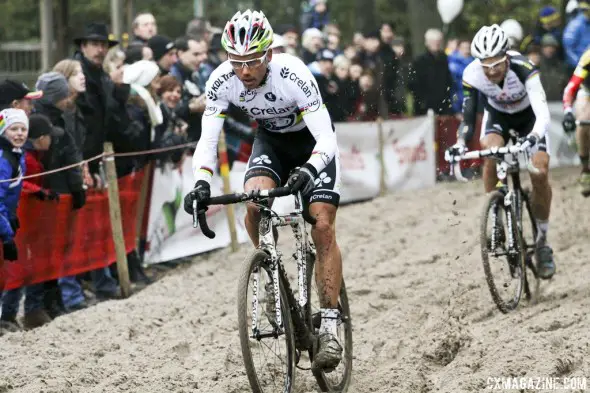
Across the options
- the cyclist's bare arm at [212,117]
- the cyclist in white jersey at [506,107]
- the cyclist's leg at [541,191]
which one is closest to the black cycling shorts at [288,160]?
the cyclist's bare arm at [212,117]

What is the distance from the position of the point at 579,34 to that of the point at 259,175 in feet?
38.9

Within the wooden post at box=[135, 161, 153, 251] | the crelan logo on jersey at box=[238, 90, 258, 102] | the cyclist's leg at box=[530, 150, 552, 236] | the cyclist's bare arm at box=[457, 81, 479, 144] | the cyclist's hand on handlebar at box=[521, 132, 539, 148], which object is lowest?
the wooden post at box=[135, 161, 153, 251]

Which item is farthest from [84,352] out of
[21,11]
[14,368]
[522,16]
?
[522,16]

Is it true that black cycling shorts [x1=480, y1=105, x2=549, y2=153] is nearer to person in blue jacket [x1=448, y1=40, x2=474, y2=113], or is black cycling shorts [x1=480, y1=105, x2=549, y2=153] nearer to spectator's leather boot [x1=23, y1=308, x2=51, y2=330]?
spectator's leather boot [x1=23, y1=308, x2=51, y2=330]

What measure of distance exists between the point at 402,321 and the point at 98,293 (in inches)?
119

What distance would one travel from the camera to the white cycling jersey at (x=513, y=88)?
9.48 metres

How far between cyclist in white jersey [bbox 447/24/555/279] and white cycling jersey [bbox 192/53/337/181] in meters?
2.61

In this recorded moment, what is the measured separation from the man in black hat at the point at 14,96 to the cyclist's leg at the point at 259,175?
2932mm

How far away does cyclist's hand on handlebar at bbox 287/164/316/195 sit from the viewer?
6.32 metres

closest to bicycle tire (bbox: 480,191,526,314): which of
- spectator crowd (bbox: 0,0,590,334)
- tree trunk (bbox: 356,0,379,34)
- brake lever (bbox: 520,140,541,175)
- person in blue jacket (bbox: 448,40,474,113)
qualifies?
brake lever (bbox: 520,140,541,175)

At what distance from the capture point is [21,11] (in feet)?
107

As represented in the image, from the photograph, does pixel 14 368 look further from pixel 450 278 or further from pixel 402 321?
pixel 450 278

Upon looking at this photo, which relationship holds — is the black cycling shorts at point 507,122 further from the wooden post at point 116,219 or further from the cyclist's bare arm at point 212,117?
the cyclist's bare arm at point 212,117

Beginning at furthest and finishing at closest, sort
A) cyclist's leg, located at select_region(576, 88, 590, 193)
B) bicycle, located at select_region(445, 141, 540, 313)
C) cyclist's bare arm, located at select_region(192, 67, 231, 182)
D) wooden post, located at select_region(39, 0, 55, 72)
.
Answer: wooden post, located at select_region(39, 0, 55, 72) < cyclist's leg, located at select_region(576, 88, 590, 193) < bicycle, located at select_region(445, 141, 540, 313) < cyclist's bare arm, located at select_region(192, 67, 231, 182)
